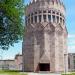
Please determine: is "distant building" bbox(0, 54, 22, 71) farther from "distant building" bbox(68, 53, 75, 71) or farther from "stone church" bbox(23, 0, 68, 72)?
"stone church" bbox(23, 0, 68, 72)

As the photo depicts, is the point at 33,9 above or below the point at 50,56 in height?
above

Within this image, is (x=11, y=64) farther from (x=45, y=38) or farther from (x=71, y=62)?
(x=45, y=38)

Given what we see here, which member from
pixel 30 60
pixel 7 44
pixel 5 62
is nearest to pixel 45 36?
pixel 30 60

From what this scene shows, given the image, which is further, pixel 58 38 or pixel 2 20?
pixel 58 38

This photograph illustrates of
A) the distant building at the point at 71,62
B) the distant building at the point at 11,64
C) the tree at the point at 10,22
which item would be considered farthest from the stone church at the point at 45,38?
the distant building at the point at 11,64

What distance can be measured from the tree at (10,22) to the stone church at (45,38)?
40.3 metres

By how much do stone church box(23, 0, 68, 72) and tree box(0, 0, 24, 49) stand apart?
40341 millimetres

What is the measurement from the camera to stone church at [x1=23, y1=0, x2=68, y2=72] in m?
72.9

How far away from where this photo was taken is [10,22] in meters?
31.6

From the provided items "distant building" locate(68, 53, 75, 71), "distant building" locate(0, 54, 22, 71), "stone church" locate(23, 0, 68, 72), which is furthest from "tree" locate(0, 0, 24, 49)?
"distant building" locate(0, 54, 22, 71)

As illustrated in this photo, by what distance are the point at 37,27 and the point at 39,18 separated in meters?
3.02

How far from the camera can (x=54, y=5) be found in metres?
77.0

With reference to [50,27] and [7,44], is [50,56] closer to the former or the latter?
A: [50,27]

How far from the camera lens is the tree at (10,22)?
97.9 feet
